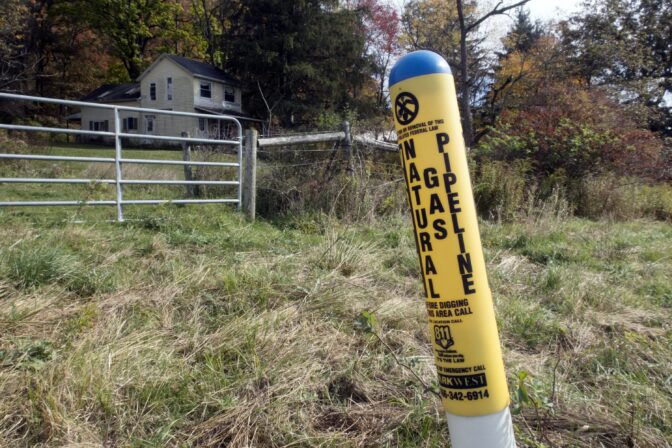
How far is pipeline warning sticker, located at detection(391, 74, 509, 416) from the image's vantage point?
136 centimetres

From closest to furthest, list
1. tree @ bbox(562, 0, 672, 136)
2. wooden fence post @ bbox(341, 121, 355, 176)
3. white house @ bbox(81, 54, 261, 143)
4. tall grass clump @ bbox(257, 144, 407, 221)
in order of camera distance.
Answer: tall grass clump @ bbox(257, 144, 407, 221)
wooden fence post @ bbox(341, 121, 355, 176)
tree @ bbox(562, 0, 672, 136)
white house @ bbox(81, 54, 261, 143)

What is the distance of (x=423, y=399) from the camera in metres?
2.29

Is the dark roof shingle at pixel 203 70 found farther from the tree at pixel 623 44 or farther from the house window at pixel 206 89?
the tree at pixel 623 44

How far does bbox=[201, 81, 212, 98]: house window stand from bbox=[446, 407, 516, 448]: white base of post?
35604 millimetres

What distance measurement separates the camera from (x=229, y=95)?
1389 inches

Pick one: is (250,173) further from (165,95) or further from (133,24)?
(133,24)

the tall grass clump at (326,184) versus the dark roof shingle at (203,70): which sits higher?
the dark roof shingle at (203,70)

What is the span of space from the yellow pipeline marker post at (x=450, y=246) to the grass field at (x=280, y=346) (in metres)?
0.42

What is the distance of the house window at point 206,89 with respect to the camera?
33.9m

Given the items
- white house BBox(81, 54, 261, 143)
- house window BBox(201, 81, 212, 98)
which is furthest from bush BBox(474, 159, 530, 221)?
house window BBox(201, 81, 212, 98)

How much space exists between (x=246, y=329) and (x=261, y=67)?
28.4 metres

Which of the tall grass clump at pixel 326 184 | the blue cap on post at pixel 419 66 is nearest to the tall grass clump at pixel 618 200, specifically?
the tall grass clump at pixel 326 184

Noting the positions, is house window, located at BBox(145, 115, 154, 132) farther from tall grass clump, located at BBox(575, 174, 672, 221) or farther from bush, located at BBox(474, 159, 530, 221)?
tall grass clump, located at BBox(575, 174, 672, 221)

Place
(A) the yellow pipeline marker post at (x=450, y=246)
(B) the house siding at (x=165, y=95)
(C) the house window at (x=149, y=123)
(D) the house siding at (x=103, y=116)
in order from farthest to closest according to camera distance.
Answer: (D) the house siding at (x=103, y=116) < (C) the house window at (x=149, y=123) < (B) the house siding at (x=165, y=95) < (A) the yellow pipeline marker post at (x=450, y=246)
